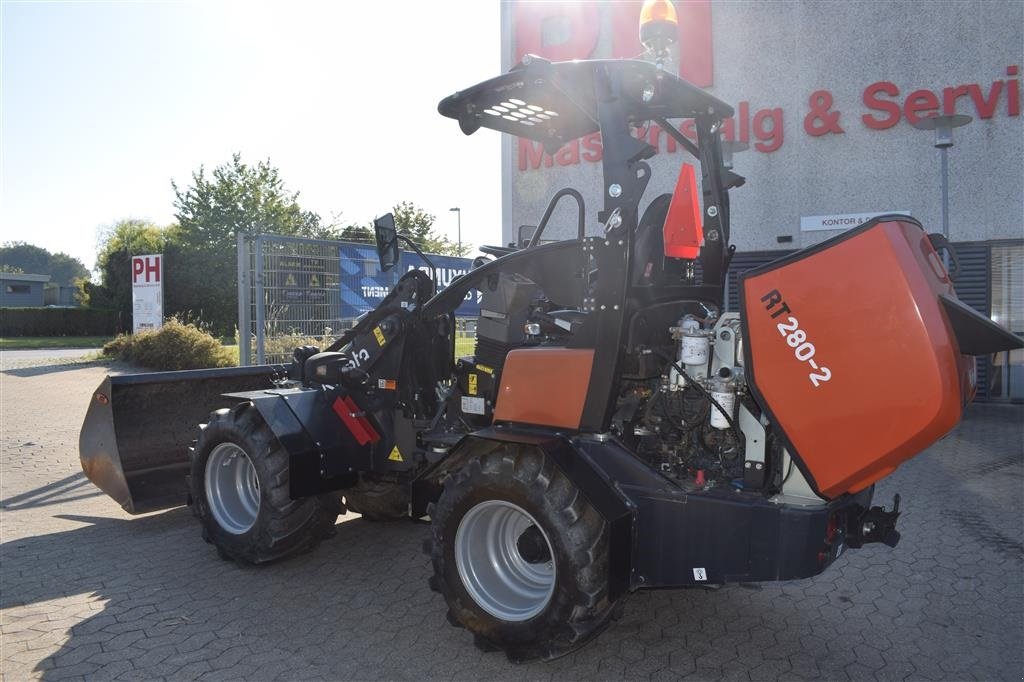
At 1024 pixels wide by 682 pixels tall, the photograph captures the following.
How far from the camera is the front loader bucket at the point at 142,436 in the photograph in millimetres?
5391

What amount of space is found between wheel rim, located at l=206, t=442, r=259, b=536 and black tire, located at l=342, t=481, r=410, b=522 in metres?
0.65

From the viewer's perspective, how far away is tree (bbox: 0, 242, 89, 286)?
105500mm

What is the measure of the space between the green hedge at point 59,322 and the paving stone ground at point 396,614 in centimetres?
3334

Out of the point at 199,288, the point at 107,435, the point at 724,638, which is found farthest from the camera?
the point at 199,288

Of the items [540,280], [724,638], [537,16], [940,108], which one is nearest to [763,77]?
[940,108]

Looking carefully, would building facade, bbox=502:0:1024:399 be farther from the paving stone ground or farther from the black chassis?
the paving stone ground

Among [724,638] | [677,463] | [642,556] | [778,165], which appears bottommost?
[724,638]

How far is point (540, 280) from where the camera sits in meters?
4.16

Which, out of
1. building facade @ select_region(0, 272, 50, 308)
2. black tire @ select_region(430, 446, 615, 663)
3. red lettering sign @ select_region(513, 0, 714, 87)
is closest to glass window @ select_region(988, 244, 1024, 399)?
red lettering sign @ select_region(513, 0, 714, 87)

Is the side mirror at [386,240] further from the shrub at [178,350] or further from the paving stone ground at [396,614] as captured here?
the shrub at [178,350]

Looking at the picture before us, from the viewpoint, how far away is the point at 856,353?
2.82 meters

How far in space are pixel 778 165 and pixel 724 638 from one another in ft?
32.6

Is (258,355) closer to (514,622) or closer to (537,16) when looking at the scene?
(514,622)

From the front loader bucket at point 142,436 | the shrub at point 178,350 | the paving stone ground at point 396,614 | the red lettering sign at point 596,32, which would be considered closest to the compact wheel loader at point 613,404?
the paving stone ground at point 396,614
